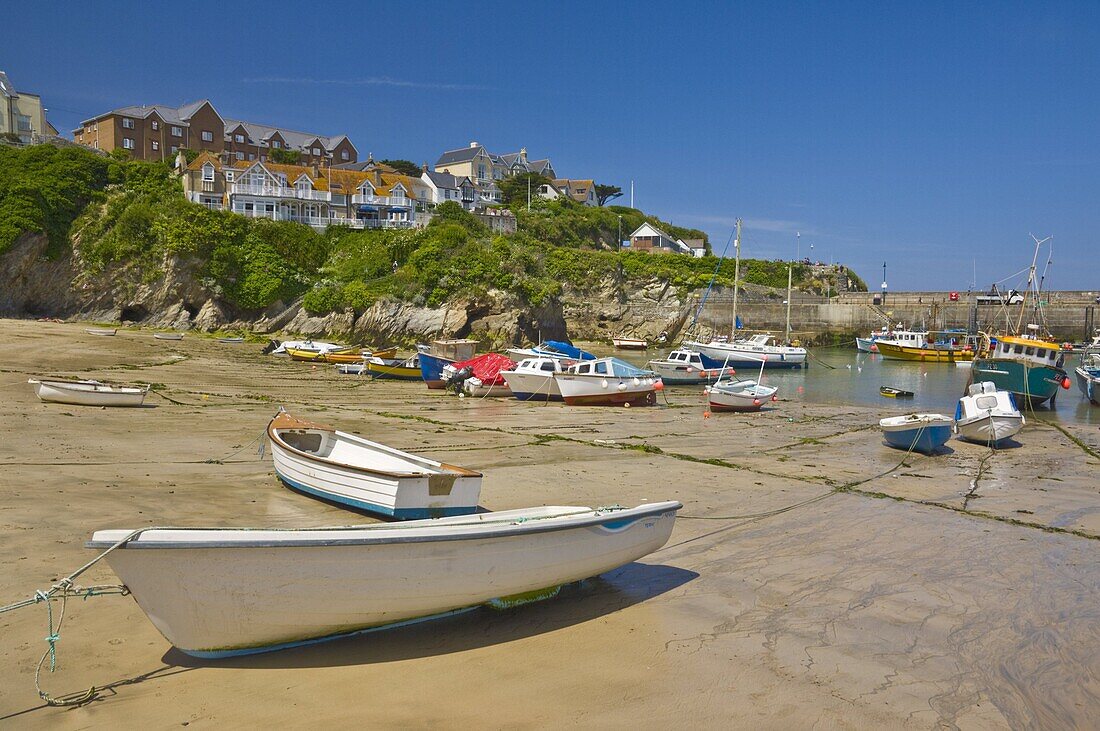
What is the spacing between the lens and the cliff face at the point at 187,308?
167 feet

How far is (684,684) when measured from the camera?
6168 mm

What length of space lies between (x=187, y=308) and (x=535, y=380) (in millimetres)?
35373

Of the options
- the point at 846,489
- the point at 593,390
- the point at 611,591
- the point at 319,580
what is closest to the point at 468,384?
the point at 593,390

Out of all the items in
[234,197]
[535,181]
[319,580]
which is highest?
[535,181]

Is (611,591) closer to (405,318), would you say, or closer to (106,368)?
(106,368)

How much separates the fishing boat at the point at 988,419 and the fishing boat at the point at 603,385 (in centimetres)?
1050

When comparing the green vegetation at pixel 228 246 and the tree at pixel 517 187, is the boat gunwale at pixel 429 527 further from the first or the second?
the tree at pixel 517 187

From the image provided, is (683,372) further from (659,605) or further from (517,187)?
(517,187)

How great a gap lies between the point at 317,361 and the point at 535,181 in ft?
218

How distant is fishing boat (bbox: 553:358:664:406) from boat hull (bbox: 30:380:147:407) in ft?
46.2

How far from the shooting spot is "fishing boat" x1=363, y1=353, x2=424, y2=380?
32.9 meters

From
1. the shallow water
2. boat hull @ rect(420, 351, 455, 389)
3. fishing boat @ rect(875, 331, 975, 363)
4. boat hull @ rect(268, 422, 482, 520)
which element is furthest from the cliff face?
boat hull @ rect(268, 422, 482, 520)

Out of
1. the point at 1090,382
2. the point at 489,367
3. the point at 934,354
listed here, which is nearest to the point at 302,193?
the point at 489,367

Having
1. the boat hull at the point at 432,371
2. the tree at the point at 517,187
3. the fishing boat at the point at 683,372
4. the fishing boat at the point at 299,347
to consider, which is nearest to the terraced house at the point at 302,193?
the tree at the point at 517,187
